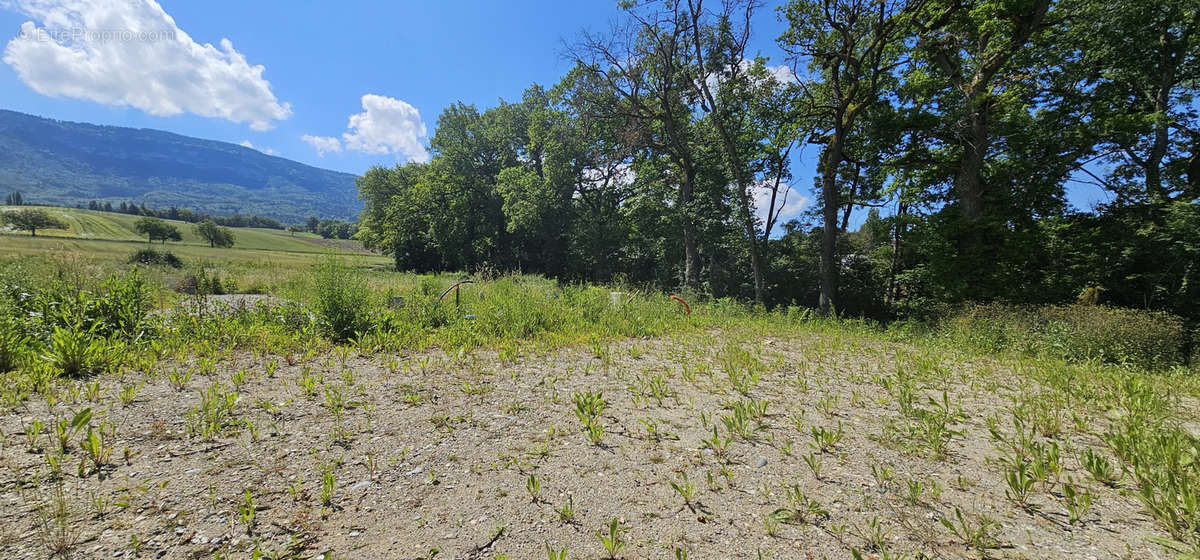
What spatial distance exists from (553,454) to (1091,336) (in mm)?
9214

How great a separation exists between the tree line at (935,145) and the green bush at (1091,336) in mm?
3463

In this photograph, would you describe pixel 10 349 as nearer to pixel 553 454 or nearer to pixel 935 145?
pixel 553 454

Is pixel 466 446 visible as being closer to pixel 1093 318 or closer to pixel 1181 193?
pixel 1093 318

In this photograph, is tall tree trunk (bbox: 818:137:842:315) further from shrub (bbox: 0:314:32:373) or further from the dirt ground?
shrub (bbox: 0:314:32:373)

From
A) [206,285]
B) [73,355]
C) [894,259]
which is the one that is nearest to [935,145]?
[894,259]

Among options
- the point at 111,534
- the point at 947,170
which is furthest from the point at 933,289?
the point at 111,534

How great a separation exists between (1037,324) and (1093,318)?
0.77m

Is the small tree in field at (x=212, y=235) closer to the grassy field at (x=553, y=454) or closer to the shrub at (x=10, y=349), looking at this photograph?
the grassy field at (x=553, y=454)

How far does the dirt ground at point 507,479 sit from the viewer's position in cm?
190

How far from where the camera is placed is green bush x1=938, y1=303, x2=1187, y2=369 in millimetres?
6324

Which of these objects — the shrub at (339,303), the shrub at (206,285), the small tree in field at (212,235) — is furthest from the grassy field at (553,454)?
the small tree in field at (212,235)

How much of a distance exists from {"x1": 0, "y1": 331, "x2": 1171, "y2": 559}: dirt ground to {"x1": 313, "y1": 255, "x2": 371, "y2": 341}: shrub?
1.64 m

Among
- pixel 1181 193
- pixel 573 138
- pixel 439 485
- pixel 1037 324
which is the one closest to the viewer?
pixel 439 485

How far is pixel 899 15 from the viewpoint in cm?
1065
